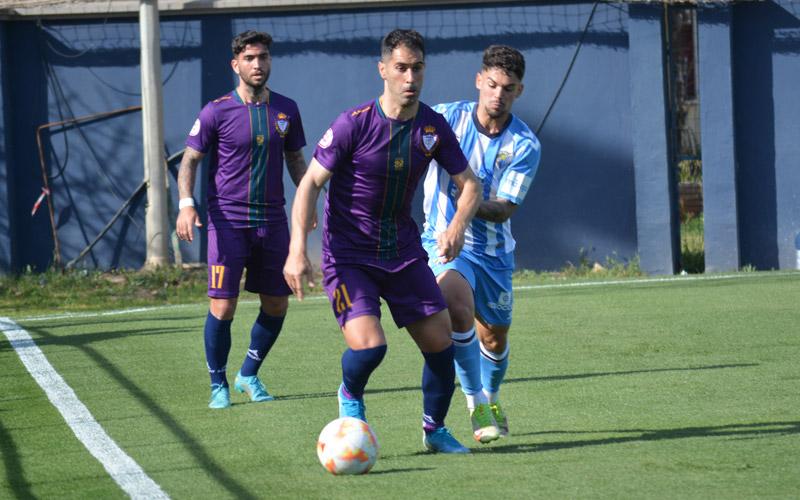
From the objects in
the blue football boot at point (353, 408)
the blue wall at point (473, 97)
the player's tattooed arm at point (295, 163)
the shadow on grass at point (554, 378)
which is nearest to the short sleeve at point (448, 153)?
the blue football boot at point (353, 408)

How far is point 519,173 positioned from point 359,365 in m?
1.41

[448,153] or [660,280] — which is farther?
[660,280]

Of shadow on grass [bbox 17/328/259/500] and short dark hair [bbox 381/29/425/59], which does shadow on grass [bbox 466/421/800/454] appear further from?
short dark hair [bbox 381/29/425/59]

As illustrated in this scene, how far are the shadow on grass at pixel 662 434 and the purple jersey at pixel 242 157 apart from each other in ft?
7.44

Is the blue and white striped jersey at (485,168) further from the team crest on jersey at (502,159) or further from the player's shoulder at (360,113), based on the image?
the player's shoulder at (360,113)

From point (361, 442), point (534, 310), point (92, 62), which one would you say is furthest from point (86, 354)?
point (92, 62)

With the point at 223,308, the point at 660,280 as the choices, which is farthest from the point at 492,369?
the point at 660,280

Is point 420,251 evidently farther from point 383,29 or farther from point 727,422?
point 383,29

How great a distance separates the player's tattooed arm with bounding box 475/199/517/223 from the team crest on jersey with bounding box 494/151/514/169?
0.26 m

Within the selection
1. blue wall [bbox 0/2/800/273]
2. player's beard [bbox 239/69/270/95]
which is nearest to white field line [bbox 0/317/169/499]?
Answer: player's beard [bbox 239/69/270/95]

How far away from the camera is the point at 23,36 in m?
16.6

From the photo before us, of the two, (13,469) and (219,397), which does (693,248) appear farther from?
(13,469)

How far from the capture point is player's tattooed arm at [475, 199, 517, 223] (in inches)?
251

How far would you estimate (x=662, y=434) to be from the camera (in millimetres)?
6352
